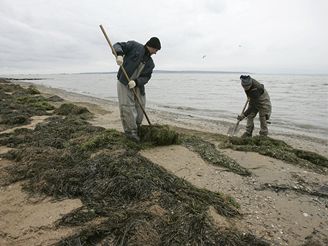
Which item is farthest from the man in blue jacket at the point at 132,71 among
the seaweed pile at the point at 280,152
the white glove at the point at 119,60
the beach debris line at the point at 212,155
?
the seaweed pile at the point at 280,152

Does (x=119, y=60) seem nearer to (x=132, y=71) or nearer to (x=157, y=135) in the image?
(x=132, y=71)

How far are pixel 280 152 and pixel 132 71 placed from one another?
376cm

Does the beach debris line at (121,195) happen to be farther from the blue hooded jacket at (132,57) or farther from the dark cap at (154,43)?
the dark cap at (154,43)

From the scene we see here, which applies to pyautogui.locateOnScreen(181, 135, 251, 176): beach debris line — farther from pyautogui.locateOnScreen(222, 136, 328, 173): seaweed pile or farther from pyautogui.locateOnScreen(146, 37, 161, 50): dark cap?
pyautogui.locateOnScreen(146, 37, 161, 50): dark cap

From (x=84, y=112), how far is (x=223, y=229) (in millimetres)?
9843

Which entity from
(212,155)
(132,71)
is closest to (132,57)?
(132,71)

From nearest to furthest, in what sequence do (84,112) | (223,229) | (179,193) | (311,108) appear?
(223,229) < (179,193) < (84,112) < (311,108)

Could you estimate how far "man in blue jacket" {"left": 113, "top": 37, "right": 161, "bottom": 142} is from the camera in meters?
6.38

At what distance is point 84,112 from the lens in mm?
12438

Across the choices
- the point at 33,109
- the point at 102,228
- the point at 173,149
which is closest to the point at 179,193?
the point at 102,228

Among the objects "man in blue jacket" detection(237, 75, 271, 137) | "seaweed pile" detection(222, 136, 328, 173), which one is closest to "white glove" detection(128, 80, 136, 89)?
"seaweed pile" detection(222, 136, 328, 173)

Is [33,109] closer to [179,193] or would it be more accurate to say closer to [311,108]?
[179,193]

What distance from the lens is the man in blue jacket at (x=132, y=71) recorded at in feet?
20.9

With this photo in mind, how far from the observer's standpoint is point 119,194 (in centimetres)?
425
